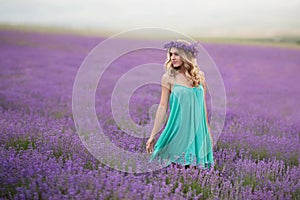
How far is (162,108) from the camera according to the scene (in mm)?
3232

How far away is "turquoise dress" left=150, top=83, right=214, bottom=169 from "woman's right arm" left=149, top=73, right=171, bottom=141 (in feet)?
0.21

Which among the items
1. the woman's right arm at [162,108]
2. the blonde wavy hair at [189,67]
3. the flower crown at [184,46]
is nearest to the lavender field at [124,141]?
Result: the woman's right arm at [162,108]

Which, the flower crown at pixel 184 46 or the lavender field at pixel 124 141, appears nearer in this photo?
the lavender field at pixel 124 141

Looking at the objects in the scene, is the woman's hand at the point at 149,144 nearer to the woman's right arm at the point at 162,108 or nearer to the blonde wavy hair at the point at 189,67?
the woman's right arm at the point at 162,108

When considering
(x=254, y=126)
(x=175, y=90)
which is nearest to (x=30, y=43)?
(x=254, y=126)

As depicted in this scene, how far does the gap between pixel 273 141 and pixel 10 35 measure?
16.6 meters

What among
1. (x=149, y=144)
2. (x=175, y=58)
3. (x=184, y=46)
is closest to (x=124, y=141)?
(x=149, y=144)

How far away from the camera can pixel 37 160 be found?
2.93 m

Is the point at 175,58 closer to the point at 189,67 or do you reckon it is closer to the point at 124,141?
the point at 189,67

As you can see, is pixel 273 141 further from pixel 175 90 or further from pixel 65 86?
pixel 65 86

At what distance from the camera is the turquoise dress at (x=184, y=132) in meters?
3.30

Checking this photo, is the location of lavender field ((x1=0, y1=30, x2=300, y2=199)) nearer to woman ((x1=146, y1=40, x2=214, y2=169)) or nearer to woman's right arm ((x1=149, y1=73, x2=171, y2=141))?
woman ((x1=146, y1=40, x2=214, y2=169))

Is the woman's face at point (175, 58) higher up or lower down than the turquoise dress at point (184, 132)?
higher up

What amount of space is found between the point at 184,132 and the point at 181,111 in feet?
0.61
